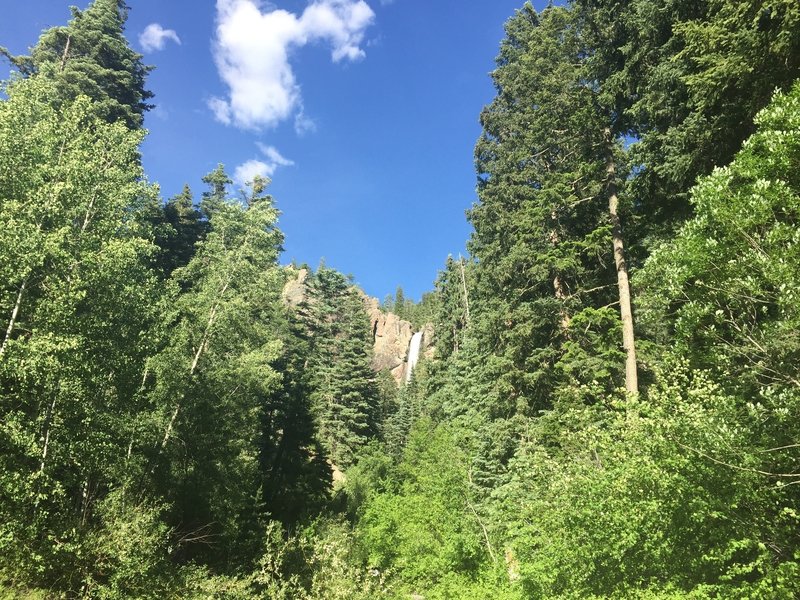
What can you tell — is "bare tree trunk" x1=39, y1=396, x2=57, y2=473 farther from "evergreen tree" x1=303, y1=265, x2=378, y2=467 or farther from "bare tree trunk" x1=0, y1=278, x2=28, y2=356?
"evergreen tree" x1=303, y1=265, x2=378, y2=467

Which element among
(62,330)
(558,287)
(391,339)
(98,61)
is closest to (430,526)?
(558,287)

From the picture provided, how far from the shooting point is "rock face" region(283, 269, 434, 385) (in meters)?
81.7

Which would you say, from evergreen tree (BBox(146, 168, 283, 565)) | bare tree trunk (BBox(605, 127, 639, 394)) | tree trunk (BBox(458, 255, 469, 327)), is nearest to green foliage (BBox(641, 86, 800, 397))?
bare tree trunk (BBox(605, 127, 639, 394))

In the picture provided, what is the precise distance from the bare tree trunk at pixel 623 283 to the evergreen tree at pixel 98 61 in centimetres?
2667

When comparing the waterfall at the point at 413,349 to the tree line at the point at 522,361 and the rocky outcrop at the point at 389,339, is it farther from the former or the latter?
the tree line at the point at 522,361

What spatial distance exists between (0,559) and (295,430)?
56.5 feet

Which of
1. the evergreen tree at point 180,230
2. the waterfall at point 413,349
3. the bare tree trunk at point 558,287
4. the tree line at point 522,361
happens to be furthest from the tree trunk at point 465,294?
the waterfall at point 413,349

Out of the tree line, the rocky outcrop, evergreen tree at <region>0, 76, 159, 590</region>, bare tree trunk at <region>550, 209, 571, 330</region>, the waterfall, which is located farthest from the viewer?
the rocky outcrop

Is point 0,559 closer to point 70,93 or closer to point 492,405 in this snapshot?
point 492,405

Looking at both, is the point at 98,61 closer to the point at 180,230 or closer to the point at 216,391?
the point at 180,230

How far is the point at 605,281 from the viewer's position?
57.2ft

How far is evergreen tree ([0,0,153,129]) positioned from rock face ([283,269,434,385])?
50.7 metres

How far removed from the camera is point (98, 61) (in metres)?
28.5

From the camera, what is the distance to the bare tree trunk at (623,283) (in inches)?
511
